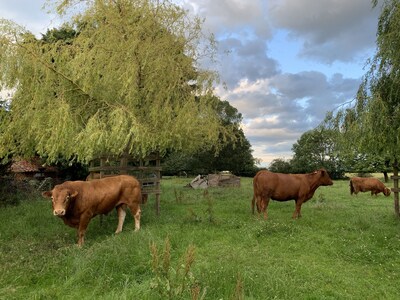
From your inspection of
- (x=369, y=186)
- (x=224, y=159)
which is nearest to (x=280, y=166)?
(x=224, y=159)

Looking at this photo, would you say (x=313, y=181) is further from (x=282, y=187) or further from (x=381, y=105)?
(x=381, y=105)

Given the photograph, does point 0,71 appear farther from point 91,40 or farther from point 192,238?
point 192,238

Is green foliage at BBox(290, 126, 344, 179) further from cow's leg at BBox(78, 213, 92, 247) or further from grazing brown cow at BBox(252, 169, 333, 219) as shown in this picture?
cow's leg at BBox(78, 213, 92, 247)

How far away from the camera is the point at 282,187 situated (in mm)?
10734

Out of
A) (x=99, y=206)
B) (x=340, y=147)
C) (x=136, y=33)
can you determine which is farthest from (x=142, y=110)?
(x=340, y=147)

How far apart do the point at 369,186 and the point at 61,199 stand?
1805 centimetres

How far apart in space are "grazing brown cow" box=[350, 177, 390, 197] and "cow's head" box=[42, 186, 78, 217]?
1720 cm

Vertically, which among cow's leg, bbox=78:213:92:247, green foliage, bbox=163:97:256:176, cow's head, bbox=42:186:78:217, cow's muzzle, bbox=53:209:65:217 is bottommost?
cow's leg, bbox=78:213:92:247

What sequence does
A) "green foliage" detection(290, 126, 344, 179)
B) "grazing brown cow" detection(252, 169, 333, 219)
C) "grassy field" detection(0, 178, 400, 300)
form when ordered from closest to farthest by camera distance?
"grassy field" detection(0, 178, 400, 300), "grazing brown cow" detection(252, 169, 333, 219), "green foliage" detection(290, 126, 344, 179)

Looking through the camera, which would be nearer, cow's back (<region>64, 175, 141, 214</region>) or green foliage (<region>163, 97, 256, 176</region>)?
cow's back (<region>64, 175, 141, 214</region>)

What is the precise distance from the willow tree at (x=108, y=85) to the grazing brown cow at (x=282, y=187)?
2704 mm

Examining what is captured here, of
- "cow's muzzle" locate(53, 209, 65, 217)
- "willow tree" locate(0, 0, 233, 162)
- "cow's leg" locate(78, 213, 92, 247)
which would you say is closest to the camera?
"cow's muzzle" locate(53, 209, 65, 217)

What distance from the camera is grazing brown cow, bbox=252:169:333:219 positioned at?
1052 cm

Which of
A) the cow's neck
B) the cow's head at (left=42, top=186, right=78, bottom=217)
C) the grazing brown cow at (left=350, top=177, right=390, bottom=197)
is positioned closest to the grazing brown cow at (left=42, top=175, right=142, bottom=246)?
the cow's head at (left=42, top=186, right=78, bottom=217)
